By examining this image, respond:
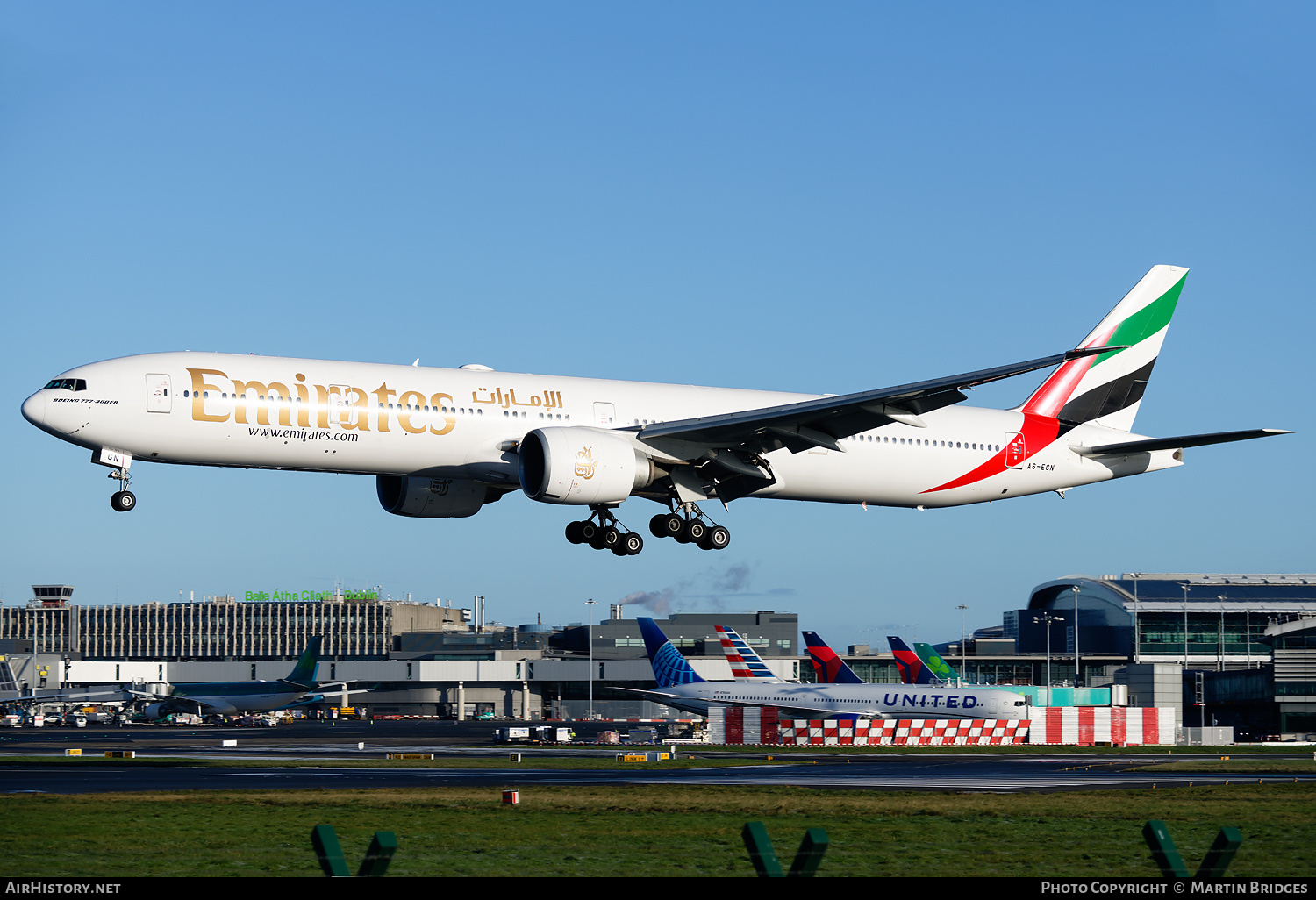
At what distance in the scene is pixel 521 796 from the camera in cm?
3219

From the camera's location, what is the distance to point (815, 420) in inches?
1569

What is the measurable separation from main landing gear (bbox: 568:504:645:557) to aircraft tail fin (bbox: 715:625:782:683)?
1381 inches

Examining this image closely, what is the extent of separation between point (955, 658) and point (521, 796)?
129498 mm

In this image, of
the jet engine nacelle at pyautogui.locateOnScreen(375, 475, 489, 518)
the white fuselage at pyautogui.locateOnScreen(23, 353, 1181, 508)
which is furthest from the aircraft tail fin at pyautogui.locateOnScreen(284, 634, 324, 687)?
the white fuselage at pyautogui.locateOnScreen(23, 353, 1181, 508)

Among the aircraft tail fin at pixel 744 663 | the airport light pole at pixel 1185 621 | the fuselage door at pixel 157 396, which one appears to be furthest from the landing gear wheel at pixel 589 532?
the airport light pole at pixel 1185 621

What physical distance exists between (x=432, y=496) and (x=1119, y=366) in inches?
991

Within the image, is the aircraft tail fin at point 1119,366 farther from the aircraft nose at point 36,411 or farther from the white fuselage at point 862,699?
the aircraft nose at point 36,411

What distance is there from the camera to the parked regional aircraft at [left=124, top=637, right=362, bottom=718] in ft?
355

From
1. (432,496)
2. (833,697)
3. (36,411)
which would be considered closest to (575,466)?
(432,496)

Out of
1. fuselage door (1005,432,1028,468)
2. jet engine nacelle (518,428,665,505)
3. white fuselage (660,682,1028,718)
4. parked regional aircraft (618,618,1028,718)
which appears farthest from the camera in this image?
parked regional aircraft (618,618,1028,718)

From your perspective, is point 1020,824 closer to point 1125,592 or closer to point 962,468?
point 962,468

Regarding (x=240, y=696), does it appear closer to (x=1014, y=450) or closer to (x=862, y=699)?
(x=862, y=699)

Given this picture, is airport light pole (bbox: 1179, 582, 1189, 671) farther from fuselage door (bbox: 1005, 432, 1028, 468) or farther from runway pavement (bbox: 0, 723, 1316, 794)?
fuselage door (bbox: 1005, 432, 1028, 468)
